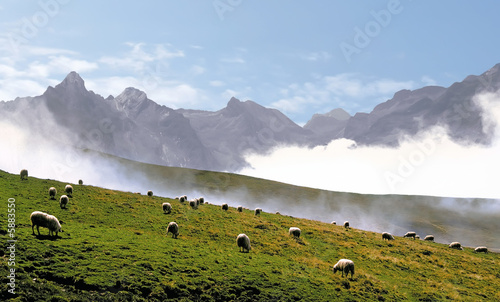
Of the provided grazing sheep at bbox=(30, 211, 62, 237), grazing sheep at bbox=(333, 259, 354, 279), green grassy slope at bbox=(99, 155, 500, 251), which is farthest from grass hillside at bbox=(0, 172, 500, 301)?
green grassy slope at bbox=(99, 155, 500, 251)

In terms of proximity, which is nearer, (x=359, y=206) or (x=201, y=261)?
(x=201, y=261)

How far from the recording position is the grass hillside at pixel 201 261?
969 inches

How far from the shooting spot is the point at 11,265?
75.4 feet

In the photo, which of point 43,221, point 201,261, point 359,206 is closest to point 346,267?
point 201,261

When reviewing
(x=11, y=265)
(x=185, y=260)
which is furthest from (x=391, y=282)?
(x=11, y=265)

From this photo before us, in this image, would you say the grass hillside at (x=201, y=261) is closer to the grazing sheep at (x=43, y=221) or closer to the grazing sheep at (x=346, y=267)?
the grazing sheep at (x=43, y=221)

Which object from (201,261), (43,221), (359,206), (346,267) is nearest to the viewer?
(43,221)

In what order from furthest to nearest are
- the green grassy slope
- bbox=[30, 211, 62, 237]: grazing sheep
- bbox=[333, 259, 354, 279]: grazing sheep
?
1. the green grassy slope
2. bbox=[333, 259, 354, 279]: grazing sheep
3. bbox=[30, 211, 62, 237]: grazing sheep

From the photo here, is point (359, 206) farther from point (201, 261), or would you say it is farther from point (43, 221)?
point (43, 221)

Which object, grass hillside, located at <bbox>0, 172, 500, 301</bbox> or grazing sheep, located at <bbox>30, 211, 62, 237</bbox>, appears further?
grazing sheep, located at <bbox>30, 211, 62, 237</bbox>

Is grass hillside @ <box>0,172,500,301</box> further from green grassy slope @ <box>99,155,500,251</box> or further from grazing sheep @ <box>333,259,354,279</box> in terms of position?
green grassy slope @ <box>99,155,500,251</box>

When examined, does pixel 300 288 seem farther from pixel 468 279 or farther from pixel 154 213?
pixel 154 213

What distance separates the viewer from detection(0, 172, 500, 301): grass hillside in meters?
24.6

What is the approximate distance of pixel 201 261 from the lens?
103 ft
